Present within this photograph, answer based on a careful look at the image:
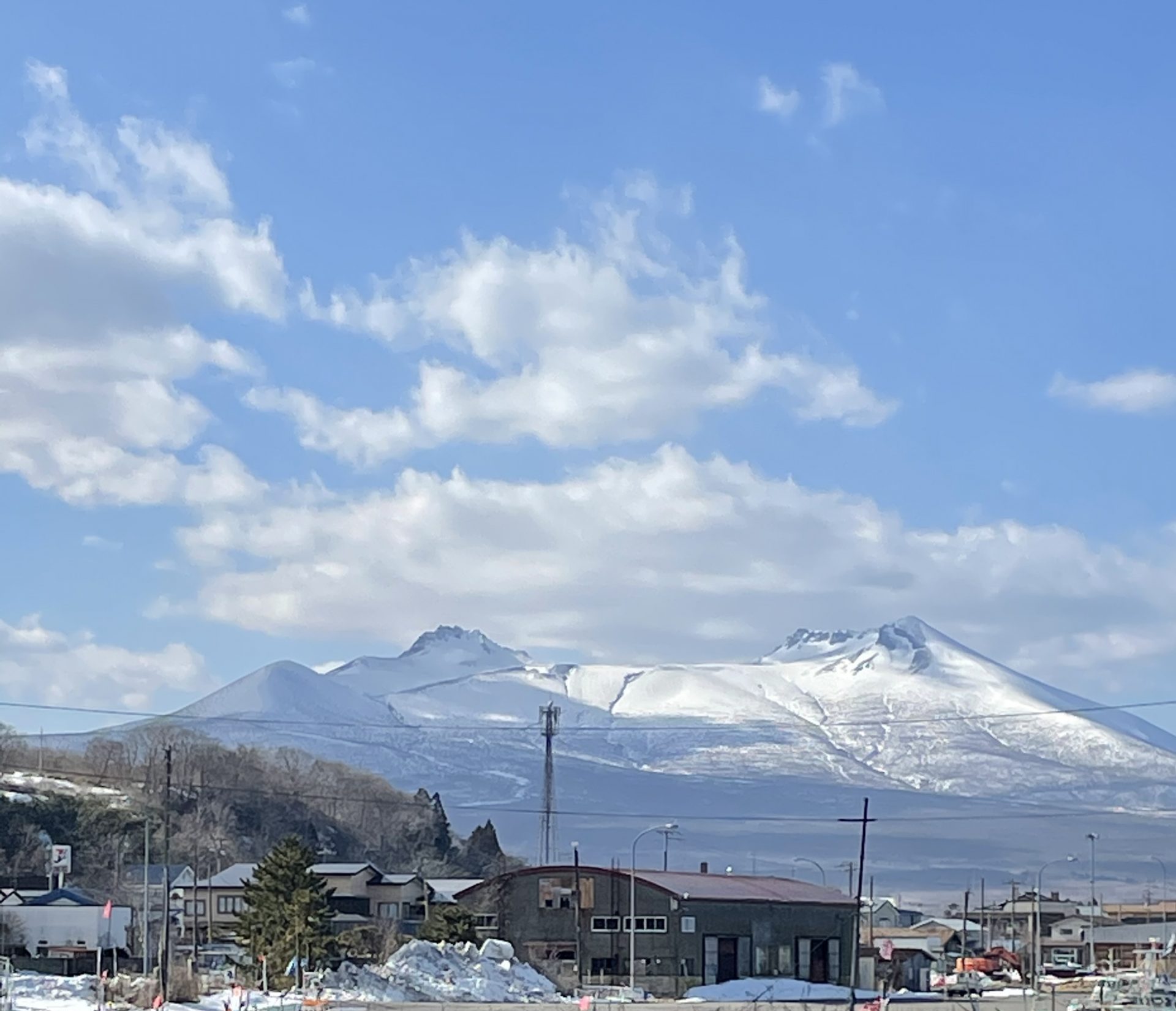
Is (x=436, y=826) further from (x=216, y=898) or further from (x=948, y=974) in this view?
(x=948, y=974)

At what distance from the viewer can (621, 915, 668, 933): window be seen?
86.5m

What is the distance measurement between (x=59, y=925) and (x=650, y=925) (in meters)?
26.0

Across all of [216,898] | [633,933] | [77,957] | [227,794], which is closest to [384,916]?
[216,898]

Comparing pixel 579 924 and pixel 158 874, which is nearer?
pixel 579 924

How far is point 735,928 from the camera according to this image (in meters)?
88.0

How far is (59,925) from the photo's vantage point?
84000mm

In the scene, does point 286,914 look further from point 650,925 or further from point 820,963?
point 820,963

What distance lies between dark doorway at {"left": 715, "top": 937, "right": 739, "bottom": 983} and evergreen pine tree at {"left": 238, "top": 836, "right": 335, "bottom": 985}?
79.3 ft

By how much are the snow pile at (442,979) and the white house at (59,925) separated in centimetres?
1731

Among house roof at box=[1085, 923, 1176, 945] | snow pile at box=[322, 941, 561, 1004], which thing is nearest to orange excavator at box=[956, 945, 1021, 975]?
house roof at box=[1085, 923, 1176, 945]

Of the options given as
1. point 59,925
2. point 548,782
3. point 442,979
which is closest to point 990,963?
point 548,782

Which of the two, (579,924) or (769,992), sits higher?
(579,924)

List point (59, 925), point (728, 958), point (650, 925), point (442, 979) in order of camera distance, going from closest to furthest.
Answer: point (442, 979) → point (59, 925) → point (650, 925) → point (728, 958)

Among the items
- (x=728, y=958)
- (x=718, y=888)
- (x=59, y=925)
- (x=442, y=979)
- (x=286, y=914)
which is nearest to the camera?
(x=286, y=914)
